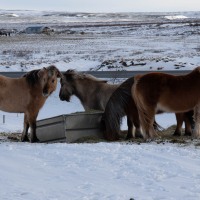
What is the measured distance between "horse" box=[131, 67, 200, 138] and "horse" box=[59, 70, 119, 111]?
5.98ft

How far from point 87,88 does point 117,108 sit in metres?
1.54

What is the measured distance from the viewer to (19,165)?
711 centimetres

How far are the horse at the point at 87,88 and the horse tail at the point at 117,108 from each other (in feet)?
3.71

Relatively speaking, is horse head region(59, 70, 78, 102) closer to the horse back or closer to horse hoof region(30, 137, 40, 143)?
horse hoof region(30, 137, 40, 143)

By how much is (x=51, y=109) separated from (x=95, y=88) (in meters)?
7.49

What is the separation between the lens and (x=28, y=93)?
1042 cm

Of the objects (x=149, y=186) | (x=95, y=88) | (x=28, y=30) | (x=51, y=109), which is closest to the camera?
(x=149, y=186)

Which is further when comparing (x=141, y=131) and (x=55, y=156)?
(x=141, y=131)

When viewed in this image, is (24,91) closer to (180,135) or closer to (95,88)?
(95,88)

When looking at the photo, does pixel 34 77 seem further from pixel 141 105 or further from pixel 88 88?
pixel 141 105

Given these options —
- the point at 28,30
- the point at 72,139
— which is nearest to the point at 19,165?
the point at 72,139

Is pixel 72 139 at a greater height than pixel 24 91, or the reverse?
pixel 24 91

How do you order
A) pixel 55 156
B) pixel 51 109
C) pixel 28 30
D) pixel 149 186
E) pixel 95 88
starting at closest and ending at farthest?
1. pixel 149 186
2. pixel 55 156
3. pixel 95 88
4. pixel 51 109
5. pixel 28 30

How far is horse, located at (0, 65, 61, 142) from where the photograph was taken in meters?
10.4
